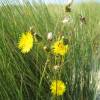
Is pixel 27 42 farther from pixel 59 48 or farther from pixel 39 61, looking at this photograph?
pixel 39 61

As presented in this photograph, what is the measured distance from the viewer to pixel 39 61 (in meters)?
1.96

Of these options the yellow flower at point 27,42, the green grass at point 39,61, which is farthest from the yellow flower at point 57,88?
the yellow flower at point 27,42

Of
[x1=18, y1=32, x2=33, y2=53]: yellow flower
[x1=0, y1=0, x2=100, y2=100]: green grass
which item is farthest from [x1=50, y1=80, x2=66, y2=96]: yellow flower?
[x1=18, y1=32, x2=33, y2=53]: yellow flower

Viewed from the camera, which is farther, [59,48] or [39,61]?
[39,61]

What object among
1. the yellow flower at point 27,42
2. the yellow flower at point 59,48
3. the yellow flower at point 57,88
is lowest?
the yellow flower at point 57,88

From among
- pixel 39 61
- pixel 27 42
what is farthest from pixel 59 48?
pixel 39 61

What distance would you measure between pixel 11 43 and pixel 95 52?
22.2 inches

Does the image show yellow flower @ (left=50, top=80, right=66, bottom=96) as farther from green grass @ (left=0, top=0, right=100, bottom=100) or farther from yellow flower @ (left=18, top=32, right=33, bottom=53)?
yellow flower @ (left=18, top=32, right=33, bottom=53)

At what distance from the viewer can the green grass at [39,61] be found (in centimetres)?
186

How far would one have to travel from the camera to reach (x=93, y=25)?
2.56m

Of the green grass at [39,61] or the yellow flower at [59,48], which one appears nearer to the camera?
the yellow flower at [59,48]

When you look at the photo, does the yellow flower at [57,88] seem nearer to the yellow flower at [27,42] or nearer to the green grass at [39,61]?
the green grass at [39,61]

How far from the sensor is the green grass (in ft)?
6.09

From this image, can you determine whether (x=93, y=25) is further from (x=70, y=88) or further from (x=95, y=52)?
(x=70, y=88)
